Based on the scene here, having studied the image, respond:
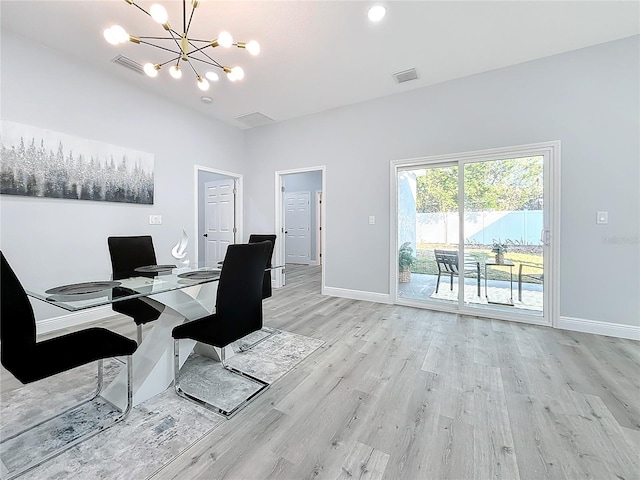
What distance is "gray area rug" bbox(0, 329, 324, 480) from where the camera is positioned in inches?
49.5

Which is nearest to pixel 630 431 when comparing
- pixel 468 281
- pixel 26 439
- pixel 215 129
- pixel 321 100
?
pixel 468 281

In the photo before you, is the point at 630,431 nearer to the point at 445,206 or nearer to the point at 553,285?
the point at 553,285

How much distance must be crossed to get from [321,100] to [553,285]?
3768mm

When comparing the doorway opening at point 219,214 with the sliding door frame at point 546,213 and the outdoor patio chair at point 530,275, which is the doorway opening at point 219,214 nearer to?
the sliding door frame at point 546,213

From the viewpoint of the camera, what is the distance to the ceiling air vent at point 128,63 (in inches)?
117

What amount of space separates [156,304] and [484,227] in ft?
11.9

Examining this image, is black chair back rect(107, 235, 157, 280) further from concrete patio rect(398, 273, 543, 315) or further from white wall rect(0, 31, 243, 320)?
concrete patio rect(398, 273, 543, 315)

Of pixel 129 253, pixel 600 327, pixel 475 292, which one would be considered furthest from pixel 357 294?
pixel 129 253

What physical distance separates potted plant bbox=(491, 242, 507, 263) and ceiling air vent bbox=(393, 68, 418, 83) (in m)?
2.30

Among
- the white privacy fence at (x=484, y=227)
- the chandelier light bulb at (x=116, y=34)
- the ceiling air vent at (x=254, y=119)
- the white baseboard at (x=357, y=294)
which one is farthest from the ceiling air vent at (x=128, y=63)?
the white privacy fence at (x=484, y=227)

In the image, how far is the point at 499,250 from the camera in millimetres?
3336

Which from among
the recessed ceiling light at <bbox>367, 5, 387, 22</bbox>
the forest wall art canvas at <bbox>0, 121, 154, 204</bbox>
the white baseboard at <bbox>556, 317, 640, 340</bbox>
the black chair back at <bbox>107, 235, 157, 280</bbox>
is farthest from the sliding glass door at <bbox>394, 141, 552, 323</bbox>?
the forest wall art canvas at <bbox>0, 121, 154, 204</bbox>

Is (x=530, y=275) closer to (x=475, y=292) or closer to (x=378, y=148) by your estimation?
(x=475, y=292)

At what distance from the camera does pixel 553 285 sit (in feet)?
9.80
